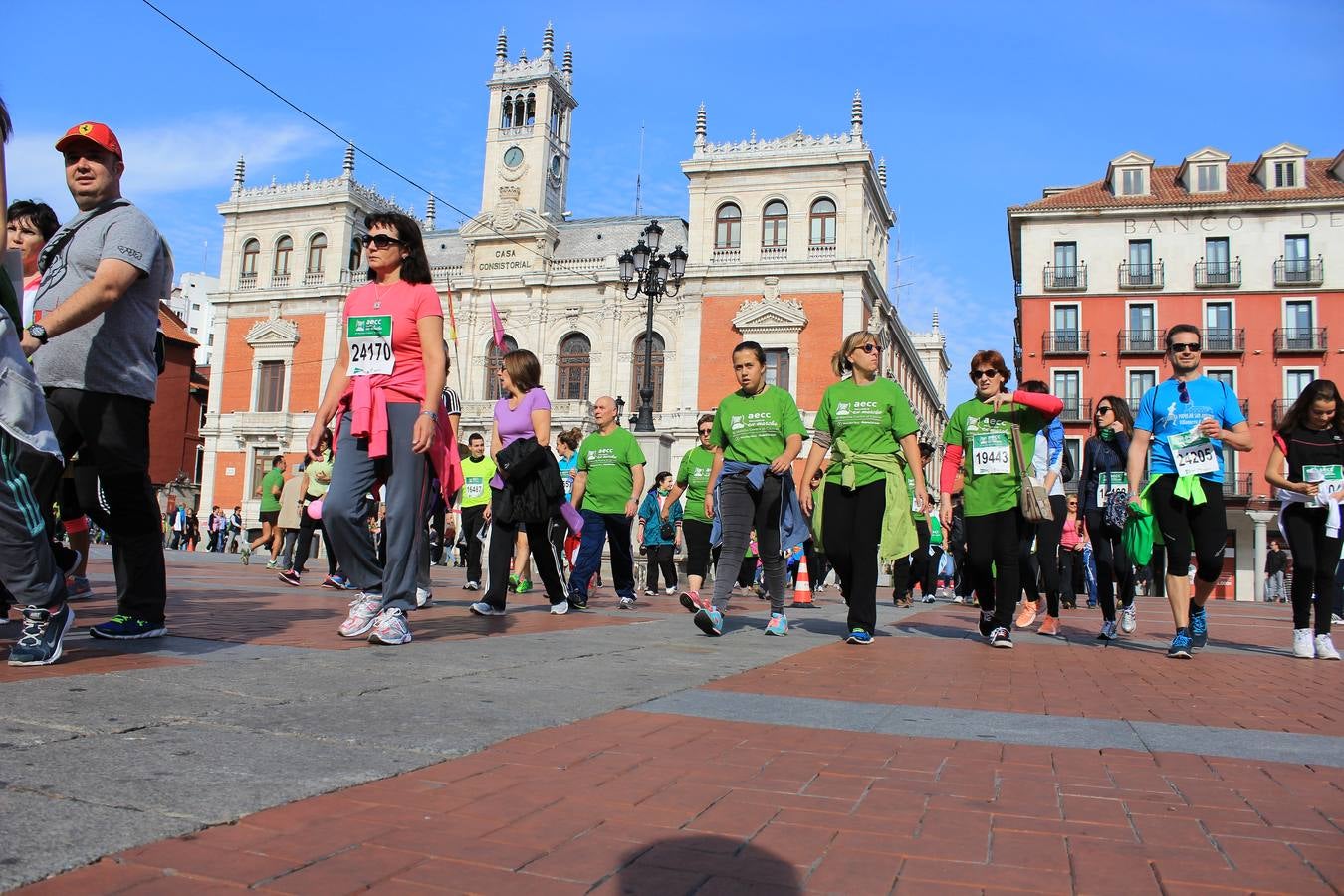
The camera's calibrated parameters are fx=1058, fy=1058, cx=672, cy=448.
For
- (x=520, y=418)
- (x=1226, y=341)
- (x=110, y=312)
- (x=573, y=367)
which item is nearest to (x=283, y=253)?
(x=573, y=367)

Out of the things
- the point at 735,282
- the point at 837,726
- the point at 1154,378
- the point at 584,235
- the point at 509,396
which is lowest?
the point at 837,726

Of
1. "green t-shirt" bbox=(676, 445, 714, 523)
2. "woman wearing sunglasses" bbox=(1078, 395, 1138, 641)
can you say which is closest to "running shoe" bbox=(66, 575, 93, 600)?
"green t-shirt" bbox=(676, 445, 714, 523)

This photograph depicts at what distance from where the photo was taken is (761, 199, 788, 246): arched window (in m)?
40.6

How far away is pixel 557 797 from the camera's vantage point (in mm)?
2305

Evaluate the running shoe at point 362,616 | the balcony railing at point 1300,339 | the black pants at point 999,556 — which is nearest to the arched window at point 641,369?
the balcony railing at point 1300,339

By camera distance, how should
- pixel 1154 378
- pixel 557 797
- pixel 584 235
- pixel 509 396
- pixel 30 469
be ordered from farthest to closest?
pixel 584 235
pixel 1154 378
pixel 509 396
pixel 30 469
pixel 557 797

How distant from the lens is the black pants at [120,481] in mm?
4125

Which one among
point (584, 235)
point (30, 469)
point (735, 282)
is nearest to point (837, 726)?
point (30, 469)

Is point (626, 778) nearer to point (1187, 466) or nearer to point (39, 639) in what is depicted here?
point (39, 639)

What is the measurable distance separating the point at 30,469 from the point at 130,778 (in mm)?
2009

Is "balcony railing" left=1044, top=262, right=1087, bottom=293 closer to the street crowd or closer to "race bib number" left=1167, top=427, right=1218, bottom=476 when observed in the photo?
the street crowd

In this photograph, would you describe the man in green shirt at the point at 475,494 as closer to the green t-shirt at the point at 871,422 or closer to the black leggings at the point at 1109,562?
the green t-shirt at the point at 871,422

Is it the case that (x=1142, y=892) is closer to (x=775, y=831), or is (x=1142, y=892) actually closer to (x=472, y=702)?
(x=775, y=831)

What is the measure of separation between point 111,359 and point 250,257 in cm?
4929
